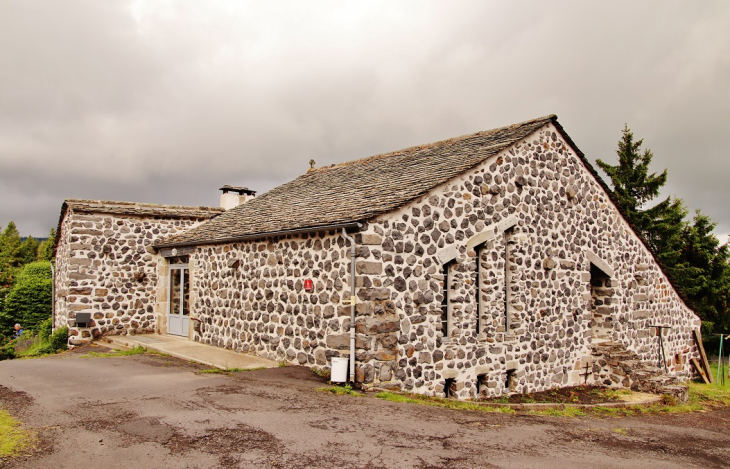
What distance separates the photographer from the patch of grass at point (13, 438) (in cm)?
561

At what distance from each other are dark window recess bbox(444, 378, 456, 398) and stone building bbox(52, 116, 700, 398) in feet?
0.15

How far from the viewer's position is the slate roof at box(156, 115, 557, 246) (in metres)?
10.5

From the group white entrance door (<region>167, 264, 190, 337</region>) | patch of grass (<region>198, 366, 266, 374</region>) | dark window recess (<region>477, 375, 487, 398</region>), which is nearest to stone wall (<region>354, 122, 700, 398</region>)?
dark window recess (<region>477, 375, 487, 398</region>)

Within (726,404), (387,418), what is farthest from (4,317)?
(726,404)

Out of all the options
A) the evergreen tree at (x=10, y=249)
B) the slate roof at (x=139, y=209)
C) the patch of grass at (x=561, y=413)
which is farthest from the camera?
the evergreen tree at (x=10, y=249)

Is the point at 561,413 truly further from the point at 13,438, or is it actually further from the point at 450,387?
the point at 13,438

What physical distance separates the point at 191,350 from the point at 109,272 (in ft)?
17.6

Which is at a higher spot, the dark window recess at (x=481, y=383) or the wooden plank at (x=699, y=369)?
the dark window recess at (x=481, y=383)

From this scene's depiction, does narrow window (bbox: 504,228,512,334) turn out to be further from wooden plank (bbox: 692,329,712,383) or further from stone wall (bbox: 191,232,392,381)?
wooden plank (bbox: 692,329,712,383)

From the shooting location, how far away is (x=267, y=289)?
39.1 ft

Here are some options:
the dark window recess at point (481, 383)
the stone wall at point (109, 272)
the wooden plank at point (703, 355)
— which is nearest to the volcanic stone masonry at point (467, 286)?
the dark window recess at point (481, 383)

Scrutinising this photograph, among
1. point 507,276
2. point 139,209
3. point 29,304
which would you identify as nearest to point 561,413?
point 507,276

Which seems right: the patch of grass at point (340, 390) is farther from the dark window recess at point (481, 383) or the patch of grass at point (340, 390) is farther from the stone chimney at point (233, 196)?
the stone chimney at point (233, 196)

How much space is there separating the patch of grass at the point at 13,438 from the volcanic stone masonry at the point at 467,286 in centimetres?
501
